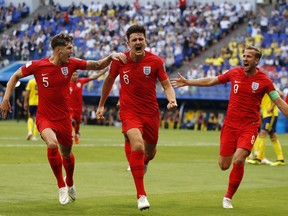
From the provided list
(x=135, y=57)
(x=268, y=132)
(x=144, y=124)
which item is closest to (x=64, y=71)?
(x=135, y=57)

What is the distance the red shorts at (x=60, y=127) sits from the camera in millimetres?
13414

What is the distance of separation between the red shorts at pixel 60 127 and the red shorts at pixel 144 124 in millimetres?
941

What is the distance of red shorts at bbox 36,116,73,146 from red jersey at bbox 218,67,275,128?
97.0 inches

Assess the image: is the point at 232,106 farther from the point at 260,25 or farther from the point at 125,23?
the point at 125,23

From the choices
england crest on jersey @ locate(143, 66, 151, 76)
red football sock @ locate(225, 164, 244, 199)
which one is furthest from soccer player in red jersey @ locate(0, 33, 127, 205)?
red football sock @ locate(225, 164, 244, 199)

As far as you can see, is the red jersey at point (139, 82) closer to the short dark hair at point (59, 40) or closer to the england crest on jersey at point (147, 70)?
the england crest on jersey at point (147, 70)

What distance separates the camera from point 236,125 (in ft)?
45.0

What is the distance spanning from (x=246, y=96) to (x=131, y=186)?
339 cm

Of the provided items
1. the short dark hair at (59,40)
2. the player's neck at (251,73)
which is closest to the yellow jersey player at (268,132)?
the player's neck at (251,73)

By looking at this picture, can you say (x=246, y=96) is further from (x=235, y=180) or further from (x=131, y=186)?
(x=131, y=186)

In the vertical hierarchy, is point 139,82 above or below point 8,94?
above

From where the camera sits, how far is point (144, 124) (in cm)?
1325

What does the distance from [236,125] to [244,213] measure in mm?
1714

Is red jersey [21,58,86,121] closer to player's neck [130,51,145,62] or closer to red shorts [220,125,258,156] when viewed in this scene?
player's neck [130,51,145,62]
